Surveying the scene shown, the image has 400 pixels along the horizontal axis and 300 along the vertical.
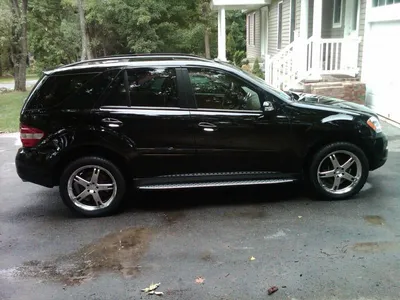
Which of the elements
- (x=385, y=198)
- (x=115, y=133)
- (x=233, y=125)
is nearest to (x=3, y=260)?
(x=115, y=133)

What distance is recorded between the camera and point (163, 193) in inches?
237

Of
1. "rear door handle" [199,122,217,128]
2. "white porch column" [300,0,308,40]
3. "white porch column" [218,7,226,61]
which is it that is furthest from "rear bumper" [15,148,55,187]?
"white porch column" [218,7,226,61]

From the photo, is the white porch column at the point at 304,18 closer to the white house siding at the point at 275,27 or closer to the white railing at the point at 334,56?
the white railing at the point at 334,56

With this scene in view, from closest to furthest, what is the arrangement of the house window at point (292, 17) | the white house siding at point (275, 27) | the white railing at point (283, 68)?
the white railing at point (283, 68)
the house window at point (292, 17)
the white house siding at point (275, 27)

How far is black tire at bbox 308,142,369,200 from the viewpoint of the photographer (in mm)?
5281

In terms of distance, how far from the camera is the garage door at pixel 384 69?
9.86 meters

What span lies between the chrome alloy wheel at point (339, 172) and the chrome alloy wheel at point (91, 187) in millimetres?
2557

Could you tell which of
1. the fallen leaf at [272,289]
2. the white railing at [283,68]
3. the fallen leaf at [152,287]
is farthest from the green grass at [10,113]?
the fallen leaf at [272,289]

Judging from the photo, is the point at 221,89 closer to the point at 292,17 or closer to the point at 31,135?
the point at 31,135

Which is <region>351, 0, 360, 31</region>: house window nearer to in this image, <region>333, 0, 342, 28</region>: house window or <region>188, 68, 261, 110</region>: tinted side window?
<region>333, 0, 342, 28</region>: house window

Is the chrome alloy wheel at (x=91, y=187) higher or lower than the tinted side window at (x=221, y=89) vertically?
lower

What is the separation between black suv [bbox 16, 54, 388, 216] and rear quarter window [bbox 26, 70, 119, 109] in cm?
1

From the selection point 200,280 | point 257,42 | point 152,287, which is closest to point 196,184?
point 200,280

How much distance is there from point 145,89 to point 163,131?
1.80 feet
